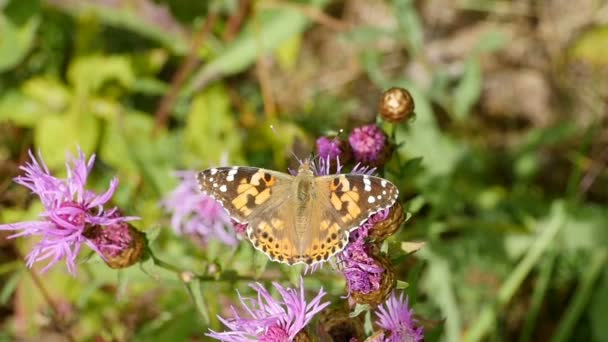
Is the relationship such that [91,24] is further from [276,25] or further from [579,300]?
[579,300]

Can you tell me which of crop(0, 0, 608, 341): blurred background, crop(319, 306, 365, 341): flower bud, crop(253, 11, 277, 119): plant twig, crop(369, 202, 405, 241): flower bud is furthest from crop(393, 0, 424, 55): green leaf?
crop(319, 306, 365, 341): flower bud

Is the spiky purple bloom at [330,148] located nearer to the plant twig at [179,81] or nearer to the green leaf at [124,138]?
the green leaf at [124,138]

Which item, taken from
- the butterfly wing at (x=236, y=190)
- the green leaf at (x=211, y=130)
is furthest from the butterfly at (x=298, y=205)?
the green leaf at (x=211, y=130)

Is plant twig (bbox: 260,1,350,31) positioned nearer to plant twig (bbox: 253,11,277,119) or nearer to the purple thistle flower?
plant twig (bbox: 253,11,277,119)

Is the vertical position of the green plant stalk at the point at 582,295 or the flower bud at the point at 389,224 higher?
the flower bud at the point at 389,224

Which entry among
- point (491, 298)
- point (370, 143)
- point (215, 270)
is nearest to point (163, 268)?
point (215, 270)

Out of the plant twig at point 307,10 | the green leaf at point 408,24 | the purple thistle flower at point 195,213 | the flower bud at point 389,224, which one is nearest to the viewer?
the flower bud at point 389,224
